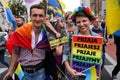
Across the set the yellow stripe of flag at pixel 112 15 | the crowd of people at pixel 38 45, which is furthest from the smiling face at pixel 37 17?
the yellow stripe of flag at pixel 112 15

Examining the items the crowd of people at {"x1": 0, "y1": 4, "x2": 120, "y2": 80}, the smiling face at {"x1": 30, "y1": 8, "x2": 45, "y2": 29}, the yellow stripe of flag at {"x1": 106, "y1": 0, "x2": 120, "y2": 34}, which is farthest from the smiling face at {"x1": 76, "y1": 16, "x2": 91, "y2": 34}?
the yellow stripe of flag at {"x1": 106, "y1": 0, "x2": 120, "y2": 34}

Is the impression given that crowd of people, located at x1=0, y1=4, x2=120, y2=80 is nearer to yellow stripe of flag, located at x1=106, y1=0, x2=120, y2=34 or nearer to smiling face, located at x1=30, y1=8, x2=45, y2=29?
smiling face, located at x1=30, y1=8, x2=45, y2=29

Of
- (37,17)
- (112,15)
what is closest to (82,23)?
(37,17)

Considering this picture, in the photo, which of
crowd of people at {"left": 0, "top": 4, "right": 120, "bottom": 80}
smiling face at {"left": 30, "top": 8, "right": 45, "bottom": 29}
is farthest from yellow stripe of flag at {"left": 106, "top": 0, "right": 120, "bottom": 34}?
smiling face at {"left": 30, "top": 8, "right": 45, "bottom": 29}

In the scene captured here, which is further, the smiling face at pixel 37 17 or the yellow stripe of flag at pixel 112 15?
the yellow stripe of flag at pixel 112 15

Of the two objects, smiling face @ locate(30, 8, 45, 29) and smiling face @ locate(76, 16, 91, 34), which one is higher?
smiling face @ locate(30, 8, 45, 29)

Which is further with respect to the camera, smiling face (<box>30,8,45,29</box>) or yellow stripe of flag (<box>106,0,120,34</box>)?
yellow stripe of flag (<box>106,0,120,34</box>)

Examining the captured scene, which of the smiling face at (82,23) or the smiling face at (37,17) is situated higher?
the smiling face at (37,17)

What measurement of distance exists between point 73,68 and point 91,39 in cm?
38

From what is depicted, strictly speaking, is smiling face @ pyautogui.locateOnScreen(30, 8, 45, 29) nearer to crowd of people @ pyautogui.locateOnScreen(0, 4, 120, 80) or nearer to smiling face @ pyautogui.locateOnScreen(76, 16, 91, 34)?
crowd of people @ pyautogui.locateOnScreen(0, 4, 120, 80)

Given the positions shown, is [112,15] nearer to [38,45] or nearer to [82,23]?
[82,23]

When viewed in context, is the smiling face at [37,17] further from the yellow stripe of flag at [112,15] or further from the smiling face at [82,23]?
the yellow stripe of flag at [112,15]

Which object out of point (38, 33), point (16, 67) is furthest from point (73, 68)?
point (16, 67)

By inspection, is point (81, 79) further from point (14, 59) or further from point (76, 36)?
point (14, 59)
